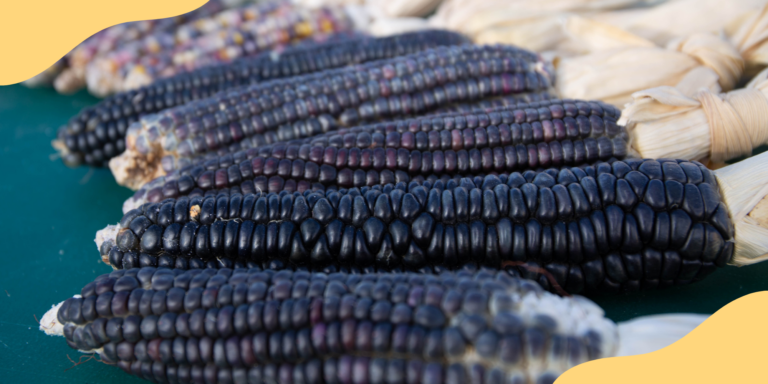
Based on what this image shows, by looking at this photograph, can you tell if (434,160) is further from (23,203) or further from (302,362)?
(23,203)

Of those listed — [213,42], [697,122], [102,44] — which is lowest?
[697,122]

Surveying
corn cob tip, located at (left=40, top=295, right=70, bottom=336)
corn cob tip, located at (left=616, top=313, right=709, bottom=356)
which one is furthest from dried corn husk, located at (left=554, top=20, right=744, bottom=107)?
corn cob tip, located at (left=40, top=295, right=70, bottom=336)

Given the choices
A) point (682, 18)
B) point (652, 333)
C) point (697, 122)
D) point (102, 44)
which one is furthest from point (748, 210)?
point (102, 44)

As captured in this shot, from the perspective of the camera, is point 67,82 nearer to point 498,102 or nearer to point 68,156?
point 68,156

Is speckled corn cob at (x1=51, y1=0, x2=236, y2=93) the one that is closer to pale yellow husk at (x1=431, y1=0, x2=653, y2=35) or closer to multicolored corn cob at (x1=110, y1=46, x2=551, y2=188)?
multicolored corn cob at (x1=110, y1=46, x2=551, y2=188)

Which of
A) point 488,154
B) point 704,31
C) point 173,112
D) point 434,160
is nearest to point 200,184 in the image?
point 173,112

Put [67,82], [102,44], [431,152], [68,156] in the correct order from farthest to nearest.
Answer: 1. [102,44]
2. [67,82]
3. [68,156]
4. [431,152]

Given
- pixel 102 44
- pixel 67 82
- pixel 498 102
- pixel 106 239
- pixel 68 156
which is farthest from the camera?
pixel 102 44
